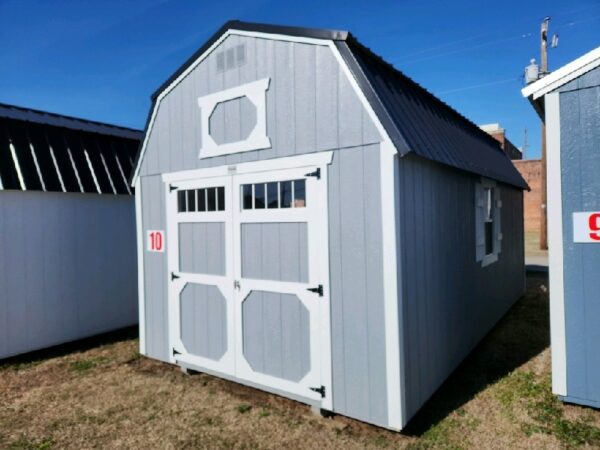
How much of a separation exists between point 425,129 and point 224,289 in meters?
2.82

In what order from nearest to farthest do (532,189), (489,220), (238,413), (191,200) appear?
1. (238,413)
2. (191,200)
3. (489,220)
4. (532,189)

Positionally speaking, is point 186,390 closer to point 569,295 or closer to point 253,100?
point 253,100

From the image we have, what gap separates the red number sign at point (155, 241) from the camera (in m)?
5.32

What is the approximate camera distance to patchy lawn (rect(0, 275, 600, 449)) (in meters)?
3.42

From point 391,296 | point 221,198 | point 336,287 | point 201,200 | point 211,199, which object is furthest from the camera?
point 201,200

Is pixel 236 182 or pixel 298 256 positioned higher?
pixel 236 182

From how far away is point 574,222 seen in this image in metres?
3.69

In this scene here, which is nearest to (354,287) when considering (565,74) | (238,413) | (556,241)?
(238,413)

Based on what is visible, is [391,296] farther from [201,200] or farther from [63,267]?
[63,267]

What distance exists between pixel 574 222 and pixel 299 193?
8.49 ft

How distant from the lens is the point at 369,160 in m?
3.50

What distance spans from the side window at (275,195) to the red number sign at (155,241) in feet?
5.28

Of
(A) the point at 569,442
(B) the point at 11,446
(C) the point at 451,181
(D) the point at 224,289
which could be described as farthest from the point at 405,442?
(B) the point at 11,446

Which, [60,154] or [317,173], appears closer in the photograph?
[317,173]
